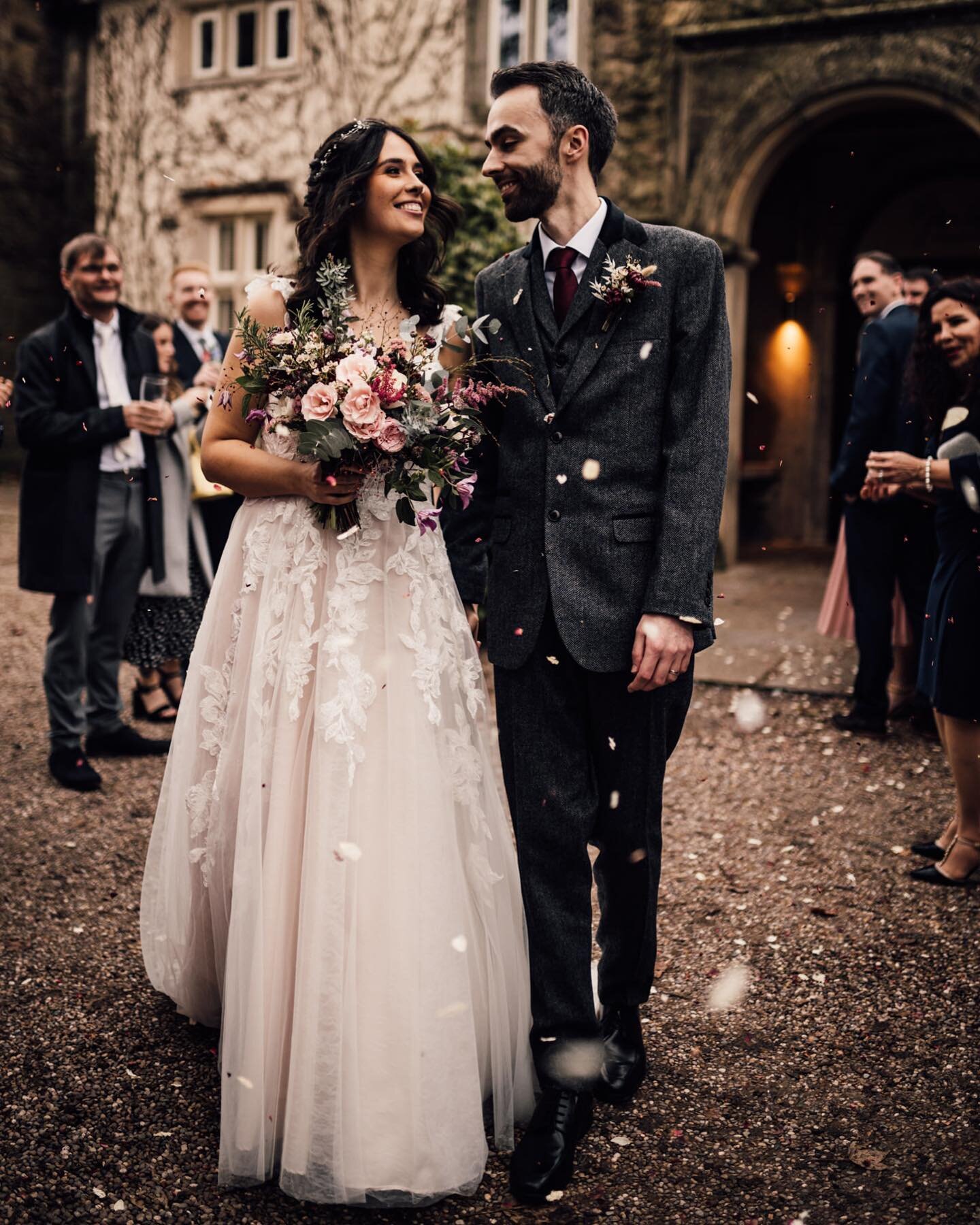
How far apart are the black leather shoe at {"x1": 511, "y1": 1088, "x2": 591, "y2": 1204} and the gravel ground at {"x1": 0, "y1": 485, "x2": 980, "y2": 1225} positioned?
42 millimetres

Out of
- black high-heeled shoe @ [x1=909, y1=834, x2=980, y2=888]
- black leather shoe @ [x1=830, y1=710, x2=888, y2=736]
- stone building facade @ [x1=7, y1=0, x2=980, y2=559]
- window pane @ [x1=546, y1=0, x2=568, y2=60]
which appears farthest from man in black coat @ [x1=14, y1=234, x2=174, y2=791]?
window pane @ [x1=546, y1=0, x2=568, y2=60]

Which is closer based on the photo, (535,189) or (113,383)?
(535,189)

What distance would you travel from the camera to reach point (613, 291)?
2541mm

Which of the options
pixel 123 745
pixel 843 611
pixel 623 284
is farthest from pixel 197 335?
pixel 623 284

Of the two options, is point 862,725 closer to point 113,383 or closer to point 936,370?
point 936,370

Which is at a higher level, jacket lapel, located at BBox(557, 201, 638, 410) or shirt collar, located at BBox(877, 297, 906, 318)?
shirt collar, located at BBox(877, 297, 906, 318)

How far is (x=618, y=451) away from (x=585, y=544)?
0.22m

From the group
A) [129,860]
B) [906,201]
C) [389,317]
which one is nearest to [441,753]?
[389,317]

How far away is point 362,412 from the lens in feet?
7.74

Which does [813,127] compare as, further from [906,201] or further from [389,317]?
[389,317]

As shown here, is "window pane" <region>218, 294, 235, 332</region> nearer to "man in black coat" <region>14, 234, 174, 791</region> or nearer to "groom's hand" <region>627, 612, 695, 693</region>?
"man in black coat" <region>14, 234, 174, 791</region>

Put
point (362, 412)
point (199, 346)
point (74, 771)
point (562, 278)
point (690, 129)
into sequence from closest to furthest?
point (362, 412) → point (562, 278) → point (74, 771) → point (199, 346) → point (690, 129)

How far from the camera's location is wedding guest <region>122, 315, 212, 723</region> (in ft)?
19.2

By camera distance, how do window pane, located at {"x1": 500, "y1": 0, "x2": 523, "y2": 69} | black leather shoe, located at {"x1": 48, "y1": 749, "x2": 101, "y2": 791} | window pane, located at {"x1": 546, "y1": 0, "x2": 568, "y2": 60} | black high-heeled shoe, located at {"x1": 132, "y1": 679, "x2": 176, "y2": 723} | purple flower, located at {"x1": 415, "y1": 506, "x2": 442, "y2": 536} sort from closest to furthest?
purple flower, located at {"x1": 415, "y1": 506, "x2": 442, "y2": 536}
black leather shoe, located at {"x1": 48, "y1": 749, "x2": 101, "y2": 791}
black high-heeled shoe, located at {"x1": 132, "y1": 679, "x2": 176, "y2": 723}
window pane, located at {"x1": 546, "y1": 0, "x2": 568, "y2": 60}
window pane, located at {"x1": 500, "y1": 0, "x2": 523, "y2": 69}
